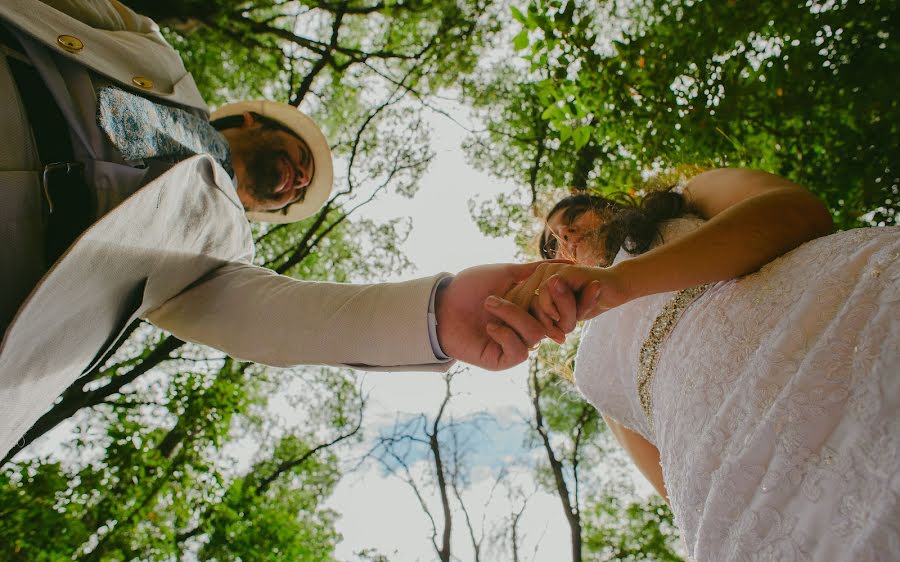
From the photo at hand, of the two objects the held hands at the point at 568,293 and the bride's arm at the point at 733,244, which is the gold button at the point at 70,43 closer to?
the held hands at the point at 568,293

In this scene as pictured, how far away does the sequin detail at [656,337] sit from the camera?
2.04 metres

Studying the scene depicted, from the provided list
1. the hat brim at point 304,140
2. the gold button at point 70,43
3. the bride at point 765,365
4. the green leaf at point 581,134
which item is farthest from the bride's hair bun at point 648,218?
the hat brim at point 304,140

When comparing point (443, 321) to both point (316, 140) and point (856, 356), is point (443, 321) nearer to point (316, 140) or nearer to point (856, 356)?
point (856, 356)

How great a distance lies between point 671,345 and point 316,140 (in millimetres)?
3478

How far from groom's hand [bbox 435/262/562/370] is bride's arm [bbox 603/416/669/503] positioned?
1.42m

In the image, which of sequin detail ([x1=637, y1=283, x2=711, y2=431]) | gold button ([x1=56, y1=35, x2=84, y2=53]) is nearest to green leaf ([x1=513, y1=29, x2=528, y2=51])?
sequin detail ([x1=637, y1=283, x2=711, y2=431])

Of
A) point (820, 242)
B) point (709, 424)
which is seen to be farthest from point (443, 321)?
point (820, 242)

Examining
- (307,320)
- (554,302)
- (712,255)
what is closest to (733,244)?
(712,255)

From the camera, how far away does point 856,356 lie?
4.15 feet

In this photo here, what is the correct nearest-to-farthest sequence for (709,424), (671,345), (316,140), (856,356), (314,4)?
1. (856,356)
2. (709,424)
3. (671,345)
4. (316,140)
5. (314,4)

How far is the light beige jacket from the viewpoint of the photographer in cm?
139

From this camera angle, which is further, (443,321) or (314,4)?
(314,4)

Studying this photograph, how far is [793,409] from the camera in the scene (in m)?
1.30

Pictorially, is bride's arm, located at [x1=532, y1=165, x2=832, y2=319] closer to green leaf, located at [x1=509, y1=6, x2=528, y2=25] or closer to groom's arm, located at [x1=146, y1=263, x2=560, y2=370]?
groom's arm, located at [x1=146, y1=263, x2=560, y2=370]
